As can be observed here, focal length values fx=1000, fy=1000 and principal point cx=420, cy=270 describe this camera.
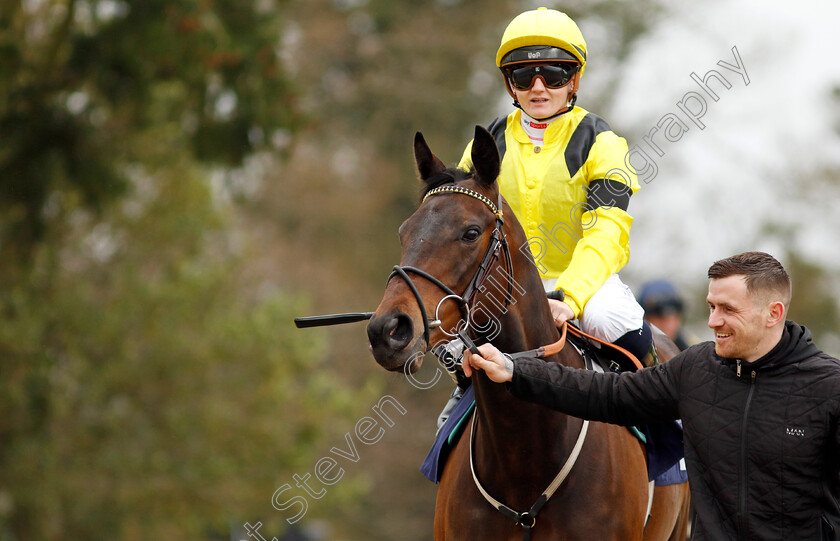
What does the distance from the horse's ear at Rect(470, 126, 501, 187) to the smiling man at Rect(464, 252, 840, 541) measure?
2.24 feet

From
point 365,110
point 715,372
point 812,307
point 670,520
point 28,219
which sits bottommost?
point 670,520

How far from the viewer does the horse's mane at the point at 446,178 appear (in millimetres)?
3928

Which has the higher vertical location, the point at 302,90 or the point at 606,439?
the point at 302,90

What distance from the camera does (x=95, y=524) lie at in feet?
48.3

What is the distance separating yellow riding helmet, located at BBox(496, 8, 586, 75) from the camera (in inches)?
183

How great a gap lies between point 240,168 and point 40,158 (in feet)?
6.33

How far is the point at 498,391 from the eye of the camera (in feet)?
13.0

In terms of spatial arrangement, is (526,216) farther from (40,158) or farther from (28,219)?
(28,219)

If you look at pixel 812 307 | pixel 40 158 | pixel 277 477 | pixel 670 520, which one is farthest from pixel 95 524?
pixel 812 307

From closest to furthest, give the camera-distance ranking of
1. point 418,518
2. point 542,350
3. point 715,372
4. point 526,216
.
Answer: point 715,372 < point 542,350 < point 526,216 < point 418,518

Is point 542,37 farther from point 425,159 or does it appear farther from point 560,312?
point 560,312

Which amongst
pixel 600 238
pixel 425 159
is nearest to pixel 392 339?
pixel 425 159

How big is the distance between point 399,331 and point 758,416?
1.25m

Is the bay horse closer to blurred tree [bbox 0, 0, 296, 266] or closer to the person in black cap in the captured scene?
the person in black cap
